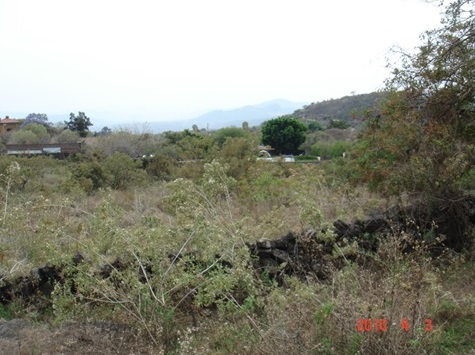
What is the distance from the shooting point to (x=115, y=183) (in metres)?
15.4

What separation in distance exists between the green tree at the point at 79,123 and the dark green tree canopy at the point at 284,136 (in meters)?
15.4

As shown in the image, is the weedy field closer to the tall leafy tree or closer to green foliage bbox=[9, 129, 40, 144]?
green foliage bbox=[9, 129, 40, 144]

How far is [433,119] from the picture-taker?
23.3 feet

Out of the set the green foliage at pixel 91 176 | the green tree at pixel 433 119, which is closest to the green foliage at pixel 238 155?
the green foliage at pixel 91 176

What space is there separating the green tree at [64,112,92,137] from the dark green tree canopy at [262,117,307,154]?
15403mm

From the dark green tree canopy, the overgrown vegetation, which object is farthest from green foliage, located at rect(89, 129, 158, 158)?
the overgrown vegetation

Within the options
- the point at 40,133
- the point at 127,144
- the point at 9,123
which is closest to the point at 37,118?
the point at 9,123

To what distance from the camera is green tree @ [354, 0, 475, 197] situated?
6766 mm

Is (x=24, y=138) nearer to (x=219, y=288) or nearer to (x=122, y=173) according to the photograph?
(x=122, y=173)

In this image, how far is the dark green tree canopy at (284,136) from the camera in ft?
117

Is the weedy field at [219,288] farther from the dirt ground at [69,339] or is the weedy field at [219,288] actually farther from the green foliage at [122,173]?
the green foliage at [122,173]

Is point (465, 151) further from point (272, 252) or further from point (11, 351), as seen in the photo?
point (11, 351)

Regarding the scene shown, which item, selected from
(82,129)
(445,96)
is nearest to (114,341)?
(445,96)
